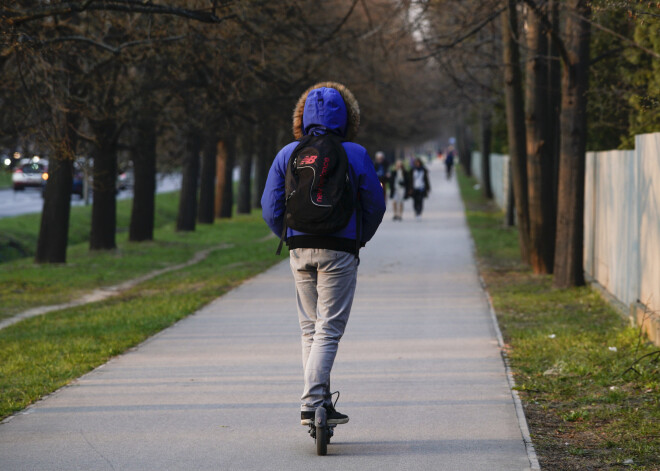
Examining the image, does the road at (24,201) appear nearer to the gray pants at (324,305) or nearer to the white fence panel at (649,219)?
the white fence panel at (649,219)

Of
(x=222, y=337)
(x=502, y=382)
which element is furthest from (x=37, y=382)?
(x=502, y=382)

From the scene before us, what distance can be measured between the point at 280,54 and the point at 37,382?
13.5 meters

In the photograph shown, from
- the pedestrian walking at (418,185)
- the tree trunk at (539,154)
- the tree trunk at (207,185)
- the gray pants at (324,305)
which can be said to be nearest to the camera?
the gray pants at (324,305)

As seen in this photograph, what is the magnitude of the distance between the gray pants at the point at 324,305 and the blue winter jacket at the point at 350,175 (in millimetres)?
89

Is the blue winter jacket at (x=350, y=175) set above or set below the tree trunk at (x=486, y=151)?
below

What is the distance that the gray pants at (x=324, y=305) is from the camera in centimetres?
569

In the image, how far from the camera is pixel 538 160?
15266 millimetres

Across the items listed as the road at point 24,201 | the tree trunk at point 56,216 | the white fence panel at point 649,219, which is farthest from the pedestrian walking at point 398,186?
the white fence panel at point 649,219

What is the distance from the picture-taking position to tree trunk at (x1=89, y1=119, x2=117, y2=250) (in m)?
20.6

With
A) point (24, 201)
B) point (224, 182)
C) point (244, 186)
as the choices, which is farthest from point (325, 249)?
point (24, 201)

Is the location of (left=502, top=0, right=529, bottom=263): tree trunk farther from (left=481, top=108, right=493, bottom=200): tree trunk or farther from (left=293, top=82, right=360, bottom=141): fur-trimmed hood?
(left=481, top=108, right=493, bottom=200): tree trunk

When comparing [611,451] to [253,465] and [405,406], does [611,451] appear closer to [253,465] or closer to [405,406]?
[405,406]

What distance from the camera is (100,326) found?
36.1ft

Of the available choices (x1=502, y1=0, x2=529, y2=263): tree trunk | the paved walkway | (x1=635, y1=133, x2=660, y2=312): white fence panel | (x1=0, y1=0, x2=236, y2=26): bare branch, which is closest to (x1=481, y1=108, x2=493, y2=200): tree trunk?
(x1=502, y1=0, x2=529, y2=263): tree trunk
